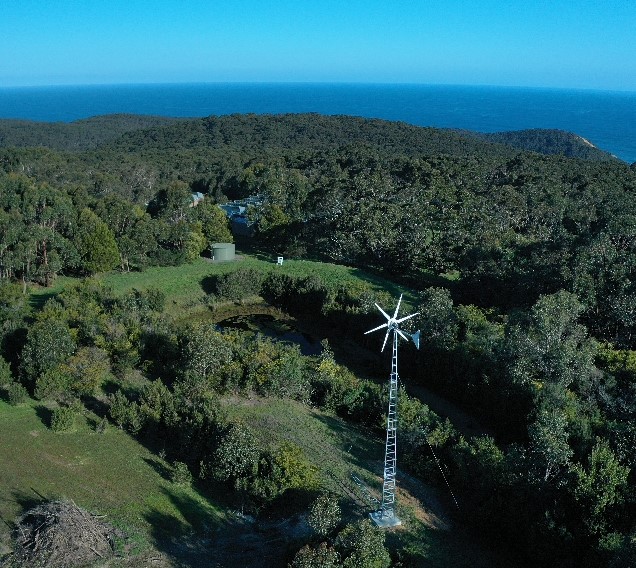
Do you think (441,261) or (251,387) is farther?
(441,261)

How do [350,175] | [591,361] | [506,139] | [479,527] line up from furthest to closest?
[506,139] → [350,175] → [591,361] → [479,527]

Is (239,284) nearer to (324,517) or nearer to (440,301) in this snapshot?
(440,301)

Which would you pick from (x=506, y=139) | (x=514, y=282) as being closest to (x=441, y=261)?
(x=514, y=282)

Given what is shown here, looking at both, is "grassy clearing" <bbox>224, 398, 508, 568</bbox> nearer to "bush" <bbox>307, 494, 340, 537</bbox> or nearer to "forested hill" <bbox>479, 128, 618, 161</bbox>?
"bush" <bbox>307, 494, 340, 537</bbox>

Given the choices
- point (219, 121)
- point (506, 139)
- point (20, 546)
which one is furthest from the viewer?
point (506, 139)

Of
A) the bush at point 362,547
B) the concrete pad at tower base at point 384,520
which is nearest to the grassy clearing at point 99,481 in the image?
the concrete pad at tower base at point 384,520

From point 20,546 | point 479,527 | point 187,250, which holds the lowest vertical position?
point 479,527

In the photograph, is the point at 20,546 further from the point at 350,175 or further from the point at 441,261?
the point at 350,175
